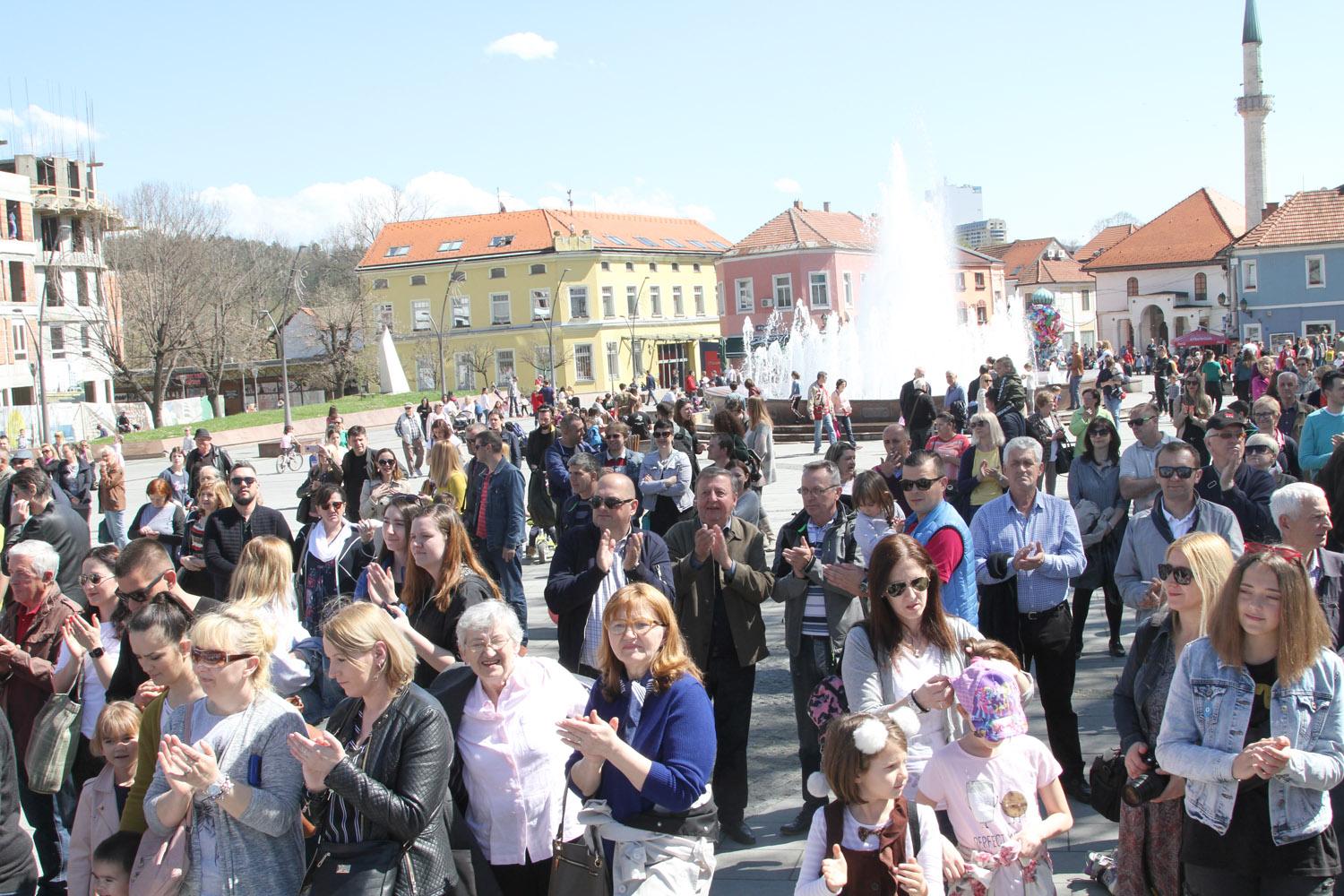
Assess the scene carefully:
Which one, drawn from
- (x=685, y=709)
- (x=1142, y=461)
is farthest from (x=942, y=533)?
(x=1142, y=461)

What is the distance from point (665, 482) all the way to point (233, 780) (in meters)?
6.08

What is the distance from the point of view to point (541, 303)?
69.8 m

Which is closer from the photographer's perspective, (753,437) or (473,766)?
(473,766)

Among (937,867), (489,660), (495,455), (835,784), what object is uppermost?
(495,455)

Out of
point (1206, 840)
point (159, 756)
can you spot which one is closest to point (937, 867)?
point (1206, 840)

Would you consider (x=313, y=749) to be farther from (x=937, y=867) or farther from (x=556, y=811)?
(x=937, y=867)

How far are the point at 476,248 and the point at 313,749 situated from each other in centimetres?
7101

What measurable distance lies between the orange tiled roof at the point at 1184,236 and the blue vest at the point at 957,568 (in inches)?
3119

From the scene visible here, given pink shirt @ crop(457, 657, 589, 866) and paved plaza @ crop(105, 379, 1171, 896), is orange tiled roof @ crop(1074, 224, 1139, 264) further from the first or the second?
pink shirt @ crop(457, 657, 589, 866)

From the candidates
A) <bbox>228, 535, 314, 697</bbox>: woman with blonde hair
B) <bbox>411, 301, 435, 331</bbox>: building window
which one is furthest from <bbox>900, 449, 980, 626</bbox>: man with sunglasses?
<bbox>411, 301, 435, 331</bbox>: building window

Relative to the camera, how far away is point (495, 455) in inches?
370

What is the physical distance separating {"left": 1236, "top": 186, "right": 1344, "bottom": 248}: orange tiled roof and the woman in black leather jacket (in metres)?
62.2

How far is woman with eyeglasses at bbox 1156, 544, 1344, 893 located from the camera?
3486 millimetres

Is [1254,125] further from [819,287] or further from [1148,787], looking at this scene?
[1148,787]
